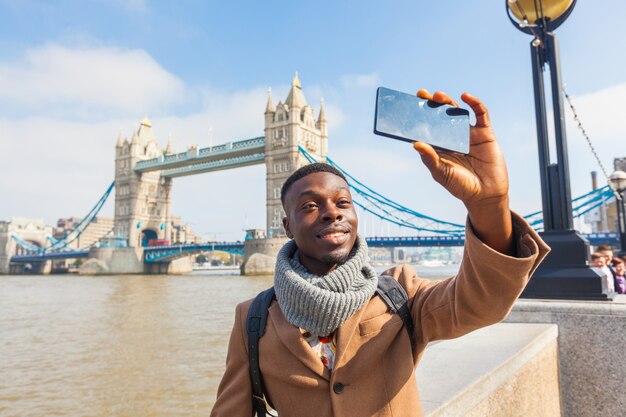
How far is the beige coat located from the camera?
89 centimetres

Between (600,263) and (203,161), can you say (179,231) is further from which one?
(600,263)

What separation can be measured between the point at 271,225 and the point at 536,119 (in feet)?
126

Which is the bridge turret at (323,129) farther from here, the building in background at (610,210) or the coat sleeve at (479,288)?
the coat sleeve at (479,288)

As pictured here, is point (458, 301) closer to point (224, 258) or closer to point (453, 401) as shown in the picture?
point (453, 401)

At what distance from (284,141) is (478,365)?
42.8 metres

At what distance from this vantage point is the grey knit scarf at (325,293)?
98cm

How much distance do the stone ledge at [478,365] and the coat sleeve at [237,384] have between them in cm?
49

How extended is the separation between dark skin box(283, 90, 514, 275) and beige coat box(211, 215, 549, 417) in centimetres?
5

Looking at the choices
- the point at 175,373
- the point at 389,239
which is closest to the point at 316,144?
the point at 389,239

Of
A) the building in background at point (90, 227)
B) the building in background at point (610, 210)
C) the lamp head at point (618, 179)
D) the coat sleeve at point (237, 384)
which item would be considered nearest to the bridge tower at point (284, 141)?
the building in background at point (610, 210)

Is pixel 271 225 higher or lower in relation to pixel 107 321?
higher

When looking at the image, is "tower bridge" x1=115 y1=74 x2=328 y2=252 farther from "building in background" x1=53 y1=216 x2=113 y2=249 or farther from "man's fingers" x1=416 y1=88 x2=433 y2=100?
"building in background" x1=53 y1=216 x2=113 y2=249

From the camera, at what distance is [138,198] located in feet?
170

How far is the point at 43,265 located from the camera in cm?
5394
